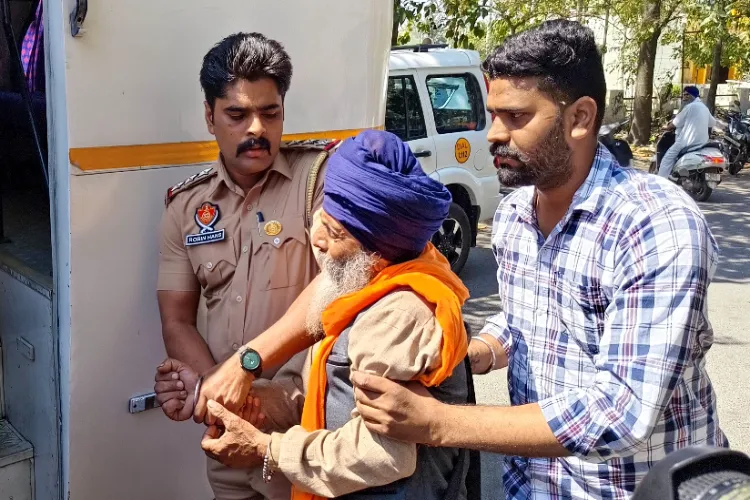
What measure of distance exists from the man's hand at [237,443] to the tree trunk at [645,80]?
50.8 feet

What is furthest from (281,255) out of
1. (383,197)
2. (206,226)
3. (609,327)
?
(609,327)

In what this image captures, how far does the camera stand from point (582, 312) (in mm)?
1604

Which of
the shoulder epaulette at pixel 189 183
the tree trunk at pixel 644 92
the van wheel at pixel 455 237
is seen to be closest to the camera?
the shoulder epaulette at pixel 189 183

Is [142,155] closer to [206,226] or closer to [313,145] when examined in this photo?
[206,226]

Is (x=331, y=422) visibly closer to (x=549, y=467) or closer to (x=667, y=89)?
(x=549, y=467)

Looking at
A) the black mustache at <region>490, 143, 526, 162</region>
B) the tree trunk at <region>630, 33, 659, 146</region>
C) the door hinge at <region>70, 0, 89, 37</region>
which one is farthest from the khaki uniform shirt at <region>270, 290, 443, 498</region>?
the tree trunk at <region>630, 33, 659, 146</region>

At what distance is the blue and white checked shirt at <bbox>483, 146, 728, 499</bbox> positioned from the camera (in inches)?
54.9

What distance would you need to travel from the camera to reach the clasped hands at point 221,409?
1.83 meters

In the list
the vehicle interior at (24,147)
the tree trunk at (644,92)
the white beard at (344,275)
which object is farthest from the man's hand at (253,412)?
the tree trunk at (644,92)

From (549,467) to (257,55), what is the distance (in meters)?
1.38

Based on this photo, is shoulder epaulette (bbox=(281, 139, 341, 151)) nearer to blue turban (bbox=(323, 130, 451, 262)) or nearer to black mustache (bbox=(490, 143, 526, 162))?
blue turban (bbox=(323, 130, 451, 262))

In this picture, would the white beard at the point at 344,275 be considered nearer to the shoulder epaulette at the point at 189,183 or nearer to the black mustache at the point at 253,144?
the black mustache at the point at 253,144

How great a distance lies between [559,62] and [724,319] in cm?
529

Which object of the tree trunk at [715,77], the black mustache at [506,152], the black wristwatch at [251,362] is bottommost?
the black wristwatch at [251,362]
